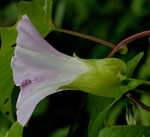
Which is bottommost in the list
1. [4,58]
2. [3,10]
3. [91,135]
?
[3,10]

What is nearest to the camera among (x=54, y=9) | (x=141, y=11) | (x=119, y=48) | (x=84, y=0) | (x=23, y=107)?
(x=23, y=107)

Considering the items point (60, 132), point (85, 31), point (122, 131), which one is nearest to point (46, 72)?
point (122, 131)

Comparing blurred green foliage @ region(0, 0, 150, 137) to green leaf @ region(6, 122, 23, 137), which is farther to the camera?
blurred green foliage @ region(0, 0, 150, 137)

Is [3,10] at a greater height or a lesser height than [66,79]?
lesser

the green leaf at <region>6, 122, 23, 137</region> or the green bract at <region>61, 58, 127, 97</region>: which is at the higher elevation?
the green bract at <region>61, 58, 127, 97</region>

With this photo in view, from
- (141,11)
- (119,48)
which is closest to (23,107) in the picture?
(119,48)

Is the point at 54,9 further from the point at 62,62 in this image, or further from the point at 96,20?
the point at 62,62

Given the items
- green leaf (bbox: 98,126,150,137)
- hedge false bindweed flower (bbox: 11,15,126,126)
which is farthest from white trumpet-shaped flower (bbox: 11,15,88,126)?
green leaf (bbox: 98,126,150,137)

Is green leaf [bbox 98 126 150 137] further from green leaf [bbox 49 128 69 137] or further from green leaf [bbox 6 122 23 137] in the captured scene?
green leaf [bbox 49 128 69 137]
